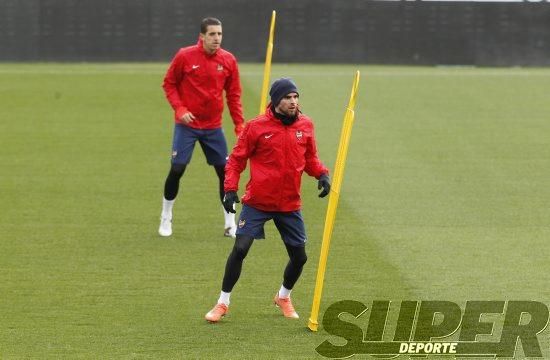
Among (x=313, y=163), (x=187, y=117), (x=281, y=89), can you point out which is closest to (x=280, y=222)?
(x=313, y=163)

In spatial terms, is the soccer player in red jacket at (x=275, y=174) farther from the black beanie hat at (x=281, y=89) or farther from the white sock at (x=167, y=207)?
the white sock at (x=167, y=207)

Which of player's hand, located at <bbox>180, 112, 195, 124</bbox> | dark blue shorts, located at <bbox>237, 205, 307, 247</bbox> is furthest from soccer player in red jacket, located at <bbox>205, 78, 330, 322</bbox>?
player's hand, located at <bbox>180, 112, 195, 124</bbox>

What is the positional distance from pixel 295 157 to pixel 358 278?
226 cm

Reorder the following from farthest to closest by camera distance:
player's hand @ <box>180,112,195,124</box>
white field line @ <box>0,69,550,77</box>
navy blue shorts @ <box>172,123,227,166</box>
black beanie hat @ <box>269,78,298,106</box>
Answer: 1. white field line @ <box>0,69,550,77</box>
2. navy blue shorts @ <box>172,123,227,166</box>
3. player's hand @ <box>180,112,195,124</box>
4. black beanie hat @ <box>269,78,298,106</box>

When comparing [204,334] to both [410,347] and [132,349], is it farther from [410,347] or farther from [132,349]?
[410,347]

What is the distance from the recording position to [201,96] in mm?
14008

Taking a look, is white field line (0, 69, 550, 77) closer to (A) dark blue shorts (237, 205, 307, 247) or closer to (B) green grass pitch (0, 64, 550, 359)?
(B) green grass pitch (0, 64, 550, 359)

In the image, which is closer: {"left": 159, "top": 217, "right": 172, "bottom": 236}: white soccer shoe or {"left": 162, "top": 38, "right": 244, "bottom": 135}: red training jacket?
{"left": 162, "top": 38, "right": 244, "bottom": 135}: red training jacket

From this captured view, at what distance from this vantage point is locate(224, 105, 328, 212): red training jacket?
1015 centimetres

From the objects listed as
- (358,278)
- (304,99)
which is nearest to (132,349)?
(358,278)

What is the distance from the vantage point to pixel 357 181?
60.6 ft

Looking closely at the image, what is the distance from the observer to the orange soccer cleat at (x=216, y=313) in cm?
1035

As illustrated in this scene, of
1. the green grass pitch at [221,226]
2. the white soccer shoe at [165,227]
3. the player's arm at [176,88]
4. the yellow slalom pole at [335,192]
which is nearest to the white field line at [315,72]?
the green grass pitch at [221,226]

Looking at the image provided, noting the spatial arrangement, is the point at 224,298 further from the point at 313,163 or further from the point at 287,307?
the point at 313,163
